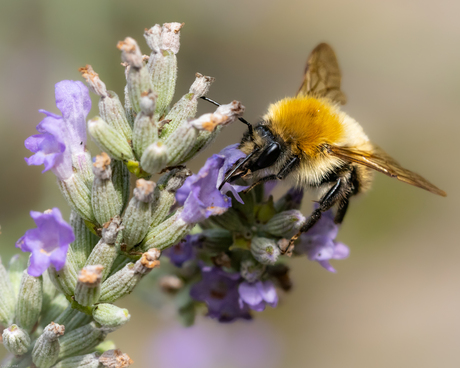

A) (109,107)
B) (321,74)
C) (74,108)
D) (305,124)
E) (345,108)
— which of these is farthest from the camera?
(345,108)

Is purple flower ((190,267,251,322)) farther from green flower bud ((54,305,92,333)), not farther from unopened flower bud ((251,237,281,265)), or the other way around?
green flower bud ((54,305,92,333))

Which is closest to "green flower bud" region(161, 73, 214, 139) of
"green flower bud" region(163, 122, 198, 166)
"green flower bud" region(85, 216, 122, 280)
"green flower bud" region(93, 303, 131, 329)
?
"green flower bud" region(163, 122, 198, 166)

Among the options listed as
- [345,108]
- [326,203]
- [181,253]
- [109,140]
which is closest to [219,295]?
[181,253]

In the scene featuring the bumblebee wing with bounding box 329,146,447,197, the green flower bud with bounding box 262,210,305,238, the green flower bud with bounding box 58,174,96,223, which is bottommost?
the green flower bud with bounding box 262,210,305,238

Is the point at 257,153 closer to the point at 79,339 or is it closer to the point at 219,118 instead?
the point at 219,118

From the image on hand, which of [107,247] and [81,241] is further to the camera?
[81,241]
